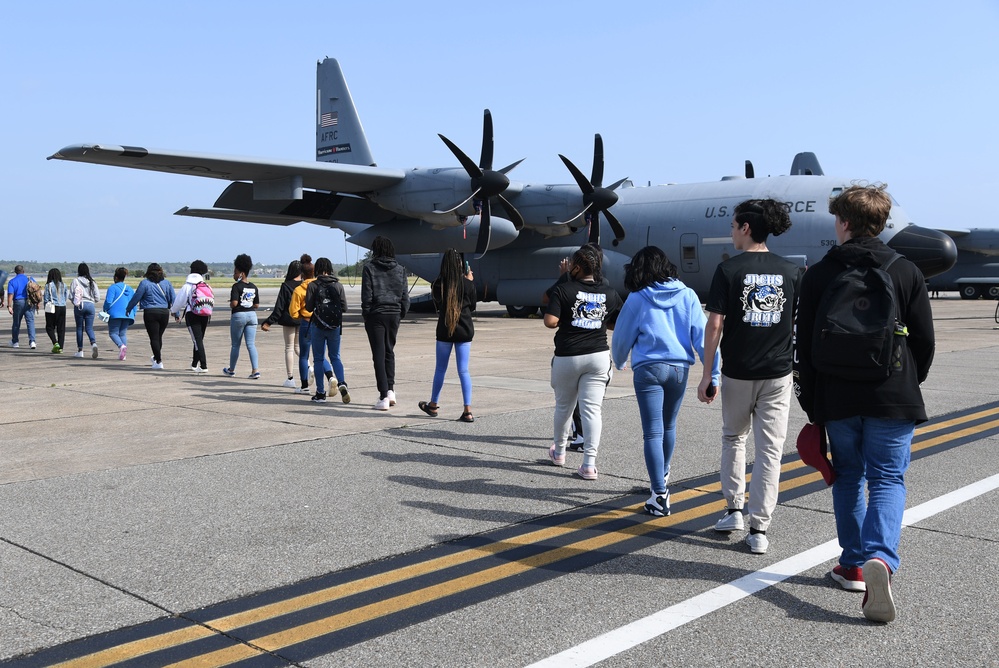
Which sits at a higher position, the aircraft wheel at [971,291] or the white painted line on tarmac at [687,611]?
the aircraft wheel at [971,291]

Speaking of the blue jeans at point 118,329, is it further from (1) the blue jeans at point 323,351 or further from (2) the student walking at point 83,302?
(1) the blue jeans at point 323,351

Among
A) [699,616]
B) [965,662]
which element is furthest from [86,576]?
[965,662]

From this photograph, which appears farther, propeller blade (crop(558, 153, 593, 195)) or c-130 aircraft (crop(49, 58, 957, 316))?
propeller blade (crop(558, 153, 593, 195))

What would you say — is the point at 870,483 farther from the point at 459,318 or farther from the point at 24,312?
the point at 24,312

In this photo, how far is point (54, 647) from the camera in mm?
3596

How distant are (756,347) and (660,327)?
0.85m

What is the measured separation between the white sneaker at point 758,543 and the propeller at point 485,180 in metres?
18.0

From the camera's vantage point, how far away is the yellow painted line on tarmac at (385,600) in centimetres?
358

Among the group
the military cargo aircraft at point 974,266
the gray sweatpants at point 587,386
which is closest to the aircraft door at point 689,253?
the gray sweatpants at point 587,386

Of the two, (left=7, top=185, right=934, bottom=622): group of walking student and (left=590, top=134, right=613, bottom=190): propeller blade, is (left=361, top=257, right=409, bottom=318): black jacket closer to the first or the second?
(left=7, top=185, right=934, bottom=622): group of walking student

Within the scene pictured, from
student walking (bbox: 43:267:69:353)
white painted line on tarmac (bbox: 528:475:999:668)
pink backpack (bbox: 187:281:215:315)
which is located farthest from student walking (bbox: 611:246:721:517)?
student walking (bbox: 43:267:69:353)

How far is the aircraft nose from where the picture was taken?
2022cm

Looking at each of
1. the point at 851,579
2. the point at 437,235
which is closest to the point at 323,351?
the point at 851,579

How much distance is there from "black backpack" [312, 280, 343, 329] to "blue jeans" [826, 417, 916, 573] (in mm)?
6948
